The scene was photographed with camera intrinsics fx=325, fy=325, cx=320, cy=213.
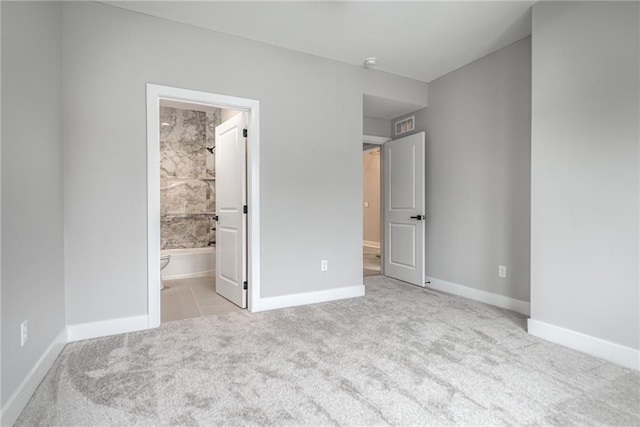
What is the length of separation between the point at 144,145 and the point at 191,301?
176 cm

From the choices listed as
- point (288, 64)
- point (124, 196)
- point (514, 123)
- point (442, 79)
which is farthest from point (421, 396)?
point (442, 79)

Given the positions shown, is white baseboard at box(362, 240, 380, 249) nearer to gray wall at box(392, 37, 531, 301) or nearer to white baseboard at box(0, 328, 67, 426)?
gray wall at box(392, 37, 531, 301)

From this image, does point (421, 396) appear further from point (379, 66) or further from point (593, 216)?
point (379, 66)

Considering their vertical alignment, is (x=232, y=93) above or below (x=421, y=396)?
above

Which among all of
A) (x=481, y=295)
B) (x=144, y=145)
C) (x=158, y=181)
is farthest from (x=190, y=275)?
(x=481, y=295)

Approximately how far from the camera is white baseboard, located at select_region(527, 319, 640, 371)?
2.07 meters

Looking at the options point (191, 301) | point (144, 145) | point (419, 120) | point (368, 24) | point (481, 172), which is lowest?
point (191, 301)

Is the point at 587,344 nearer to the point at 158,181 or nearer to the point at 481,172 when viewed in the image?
the point at 481,172

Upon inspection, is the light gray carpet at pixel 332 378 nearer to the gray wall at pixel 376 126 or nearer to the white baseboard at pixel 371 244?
the gray wall at pixel 376 126

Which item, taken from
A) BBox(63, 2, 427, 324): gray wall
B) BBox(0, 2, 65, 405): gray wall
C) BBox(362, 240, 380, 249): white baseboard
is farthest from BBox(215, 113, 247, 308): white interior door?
BBox(362, 240, 380, 249): white baseboard

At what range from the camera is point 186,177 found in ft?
18.0

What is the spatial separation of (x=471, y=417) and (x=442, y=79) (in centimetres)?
375

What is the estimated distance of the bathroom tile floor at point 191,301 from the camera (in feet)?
10.4

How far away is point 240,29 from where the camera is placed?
2.98 m
